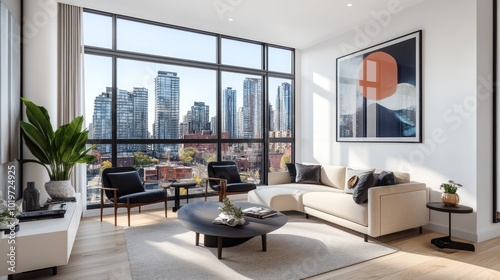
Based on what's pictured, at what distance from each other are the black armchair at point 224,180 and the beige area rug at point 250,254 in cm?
114

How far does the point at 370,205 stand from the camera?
137 inches

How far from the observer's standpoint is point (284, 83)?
264 inches

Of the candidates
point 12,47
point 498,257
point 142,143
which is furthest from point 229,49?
point 498,257

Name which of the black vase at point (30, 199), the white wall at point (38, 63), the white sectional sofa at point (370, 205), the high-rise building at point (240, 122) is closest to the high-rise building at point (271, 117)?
the high-rise building at point (240, 122)

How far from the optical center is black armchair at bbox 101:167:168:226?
415 centimetres

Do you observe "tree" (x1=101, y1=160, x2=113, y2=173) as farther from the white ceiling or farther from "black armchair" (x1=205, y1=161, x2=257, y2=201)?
the white ceiling

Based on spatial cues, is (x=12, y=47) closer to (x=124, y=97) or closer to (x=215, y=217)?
(x=124, y=97)

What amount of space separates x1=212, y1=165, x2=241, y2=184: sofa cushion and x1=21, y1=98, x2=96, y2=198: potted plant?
2.29 metres

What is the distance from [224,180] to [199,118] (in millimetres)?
1474

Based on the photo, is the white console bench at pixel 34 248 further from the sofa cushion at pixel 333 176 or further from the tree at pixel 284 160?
the tree at pixel 284 160

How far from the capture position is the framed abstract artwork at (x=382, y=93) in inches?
170

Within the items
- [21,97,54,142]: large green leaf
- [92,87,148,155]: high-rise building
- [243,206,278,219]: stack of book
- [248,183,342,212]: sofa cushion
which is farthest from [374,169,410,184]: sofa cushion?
[21,97,54,142]: large green leaf

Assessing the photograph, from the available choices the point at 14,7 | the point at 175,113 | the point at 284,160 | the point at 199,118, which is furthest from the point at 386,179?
the point at 14,7

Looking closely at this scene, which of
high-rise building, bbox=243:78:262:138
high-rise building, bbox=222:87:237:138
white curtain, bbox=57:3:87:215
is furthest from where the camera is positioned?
high-rise building, bbox=243:78:262:138
